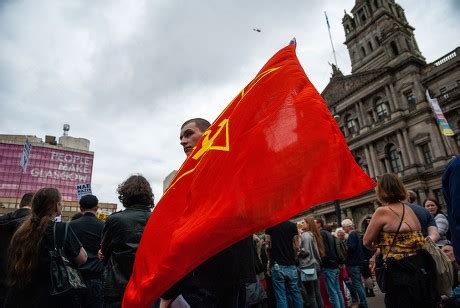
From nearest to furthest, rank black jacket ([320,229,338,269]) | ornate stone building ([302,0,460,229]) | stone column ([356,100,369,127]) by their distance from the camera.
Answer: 1. black jacket ([320,229,338,269])
2. ornate stone building ([302,0,460,229])
3. stone column ([356,100,369,127])

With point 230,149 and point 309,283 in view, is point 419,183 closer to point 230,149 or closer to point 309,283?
point 309,283

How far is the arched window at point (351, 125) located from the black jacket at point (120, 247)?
30481 millimetres

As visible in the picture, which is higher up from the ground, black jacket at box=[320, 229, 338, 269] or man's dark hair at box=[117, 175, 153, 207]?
man's dark hair at box=[117, 175, 153, 207]

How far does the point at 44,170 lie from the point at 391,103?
56718 mm

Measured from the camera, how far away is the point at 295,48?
2.35 meters

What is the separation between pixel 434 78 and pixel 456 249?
28.0m

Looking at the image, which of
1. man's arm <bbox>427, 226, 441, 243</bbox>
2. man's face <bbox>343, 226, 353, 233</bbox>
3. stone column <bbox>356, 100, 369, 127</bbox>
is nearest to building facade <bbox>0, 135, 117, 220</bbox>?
stone column <bbox>356, 100, 369, 127</bbox>

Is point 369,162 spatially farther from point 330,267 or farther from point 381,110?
point 330,267

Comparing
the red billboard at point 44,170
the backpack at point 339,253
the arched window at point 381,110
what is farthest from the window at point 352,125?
the red billboard at point 44,170

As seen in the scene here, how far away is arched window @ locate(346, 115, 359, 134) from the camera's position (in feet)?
101

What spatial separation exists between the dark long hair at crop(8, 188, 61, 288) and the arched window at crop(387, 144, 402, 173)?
27900mm

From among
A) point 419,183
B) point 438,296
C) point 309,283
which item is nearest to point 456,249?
point 438,296

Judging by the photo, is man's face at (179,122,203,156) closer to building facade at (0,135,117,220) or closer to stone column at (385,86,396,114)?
stone column at (385,86,396,114)

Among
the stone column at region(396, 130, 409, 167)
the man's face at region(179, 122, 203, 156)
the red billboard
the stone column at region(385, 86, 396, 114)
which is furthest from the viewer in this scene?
the red billboard
